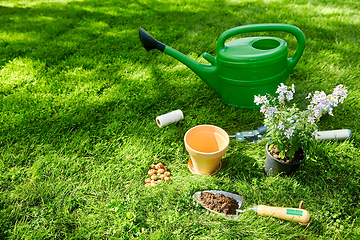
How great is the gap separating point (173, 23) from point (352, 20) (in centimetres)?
279

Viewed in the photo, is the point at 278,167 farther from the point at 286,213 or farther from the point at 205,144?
the point at 205,144

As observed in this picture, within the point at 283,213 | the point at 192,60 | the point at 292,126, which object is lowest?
the point at 283,213

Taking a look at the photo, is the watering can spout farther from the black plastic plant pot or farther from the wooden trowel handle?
the wooden trowel handle

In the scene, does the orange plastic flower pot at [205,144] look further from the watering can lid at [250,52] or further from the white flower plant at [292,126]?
the watering can lid at [250,52]

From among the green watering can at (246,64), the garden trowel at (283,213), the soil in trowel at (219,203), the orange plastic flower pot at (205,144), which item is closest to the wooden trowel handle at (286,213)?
the garden trowel at (283,213)

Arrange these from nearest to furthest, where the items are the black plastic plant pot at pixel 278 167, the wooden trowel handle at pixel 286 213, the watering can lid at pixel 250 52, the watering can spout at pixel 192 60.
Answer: the wooden trowel handle at pixel 286 213, the black plastic plant pot at pixel 278 167, the watering can lid at pixel 250 52, the watering can spout at pixel 192 60

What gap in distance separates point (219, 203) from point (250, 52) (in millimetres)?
1156

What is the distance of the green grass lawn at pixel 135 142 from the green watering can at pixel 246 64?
18 centimetres

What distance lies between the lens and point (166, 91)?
2.40 m

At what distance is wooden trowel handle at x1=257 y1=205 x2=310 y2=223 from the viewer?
125cm

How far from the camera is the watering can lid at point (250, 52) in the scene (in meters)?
1.84

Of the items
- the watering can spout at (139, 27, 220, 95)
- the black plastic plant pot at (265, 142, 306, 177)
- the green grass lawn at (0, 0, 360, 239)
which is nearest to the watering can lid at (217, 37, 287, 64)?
the watering can spout at (139, 27, 220, 95)


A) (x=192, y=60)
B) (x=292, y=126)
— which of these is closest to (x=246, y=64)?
(x=192, y=60)

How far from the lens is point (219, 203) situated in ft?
4.47
